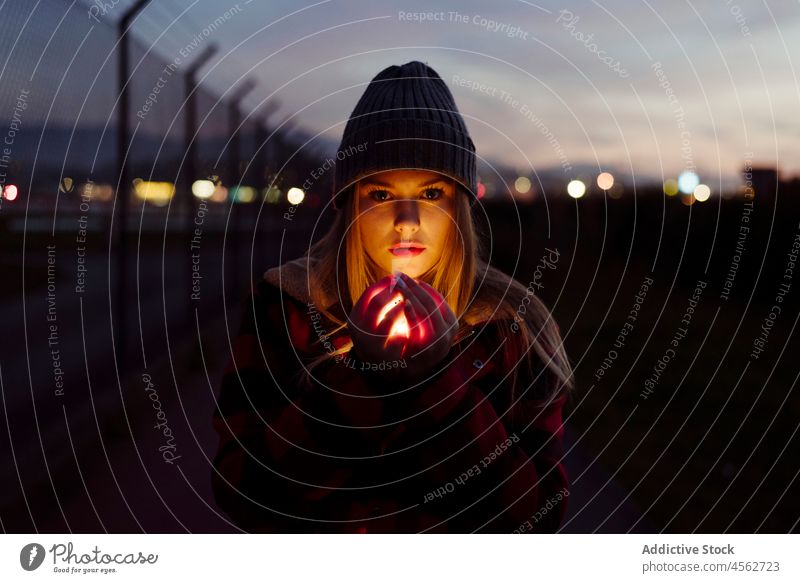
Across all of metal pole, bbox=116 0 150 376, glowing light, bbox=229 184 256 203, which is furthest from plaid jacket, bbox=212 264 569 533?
glowing light, bbox=229 184 256 203

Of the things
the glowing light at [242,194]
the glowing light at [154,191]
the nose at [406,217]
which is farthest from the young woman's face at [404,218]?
the glowing light at [242,194]

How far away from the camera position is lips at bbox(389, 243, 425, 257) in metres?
1.65

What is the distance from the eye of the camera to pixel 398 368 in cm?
144

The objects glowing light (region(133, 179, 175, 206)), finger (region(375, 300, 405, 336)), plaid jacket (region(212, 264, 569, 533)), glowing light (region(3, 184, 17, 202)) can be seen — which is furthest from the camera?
glowing light (region(133, 179, 175, 206))

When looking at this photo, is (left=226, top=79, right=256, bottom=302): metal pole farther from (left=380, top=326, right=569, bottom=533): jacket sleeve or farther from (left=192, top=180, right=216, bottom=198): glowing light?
(left=380, top=326, right=569, bottom=533): jacket sleeve

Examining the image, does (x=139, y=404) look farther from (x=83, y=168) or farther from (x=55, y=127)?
(x=55, y=127)

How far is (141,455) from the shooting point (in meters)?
4.17

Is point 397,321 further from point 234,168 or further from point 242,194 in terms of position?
point 242,194

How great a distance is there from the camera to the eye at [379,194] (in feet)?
5.42

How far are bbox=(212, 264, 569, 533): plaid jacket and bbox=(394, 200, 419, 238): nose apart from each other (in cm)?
23

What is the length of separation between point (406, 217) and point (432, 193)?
100 millimetres

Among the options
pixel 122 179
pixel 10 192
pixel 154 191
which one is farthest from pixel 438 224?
pixel 154 191
